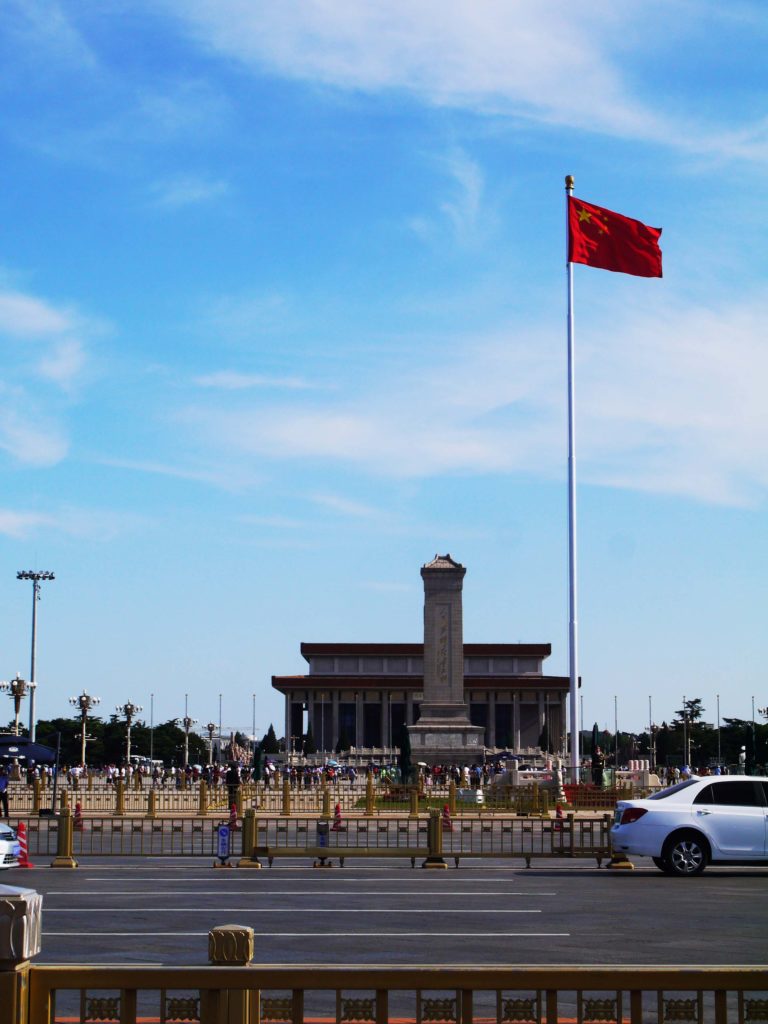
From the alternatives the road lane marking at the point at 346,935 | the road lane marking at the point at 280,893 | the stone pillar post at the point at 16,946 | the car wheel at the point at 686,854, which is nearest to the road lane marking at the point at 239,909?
the road lane marking at the point at 280,893

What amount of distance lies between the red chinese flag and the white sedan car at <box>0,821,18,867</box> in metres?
21.7

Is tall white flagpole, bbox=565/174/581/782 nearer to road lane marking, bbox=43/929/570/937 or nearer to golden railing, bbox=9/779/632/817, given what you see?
golden railing, bbox=9/779/632/817

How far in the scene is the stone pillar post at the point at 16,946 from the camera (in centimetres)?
549

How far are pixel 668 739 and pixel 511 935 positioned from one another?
488 feet

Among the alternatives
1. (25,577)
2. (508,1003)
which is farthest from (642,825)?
(25,577)

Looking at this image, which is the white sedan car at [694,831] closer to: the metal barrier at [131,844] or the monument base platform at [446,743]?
the metal barrier at [131,844]

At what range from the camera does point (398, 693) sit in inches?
5561

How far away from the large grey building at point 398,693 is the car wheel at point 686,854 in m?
117

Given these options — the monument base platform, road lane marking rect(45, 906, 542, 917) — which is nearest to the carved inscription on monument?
the monument base platform

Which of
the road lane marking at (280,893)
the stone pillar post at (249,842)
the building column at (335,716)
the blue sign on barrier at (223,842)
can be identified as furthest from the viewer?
the building column at (335,716)

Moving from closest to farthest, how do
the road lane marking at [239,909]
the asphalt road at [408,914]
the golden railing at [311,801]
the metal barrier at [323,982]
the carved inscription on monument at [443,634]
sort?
1. the metal barrier at [323,982]
2. the asphalt road at [408,914]
3. the road lane marking at [239,909]
4. the golden railing at [311,801]
5. the carved inscription on monument at [443,634]

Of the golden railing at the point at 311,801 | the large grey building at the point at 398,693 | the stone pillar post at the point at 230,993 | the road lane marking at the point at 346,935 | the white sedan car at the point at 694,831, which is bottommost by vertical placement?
the golden railing at the point at 311,801

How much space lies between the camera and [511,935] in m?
13.8

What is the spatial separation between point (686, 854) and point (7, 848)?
10.6m
